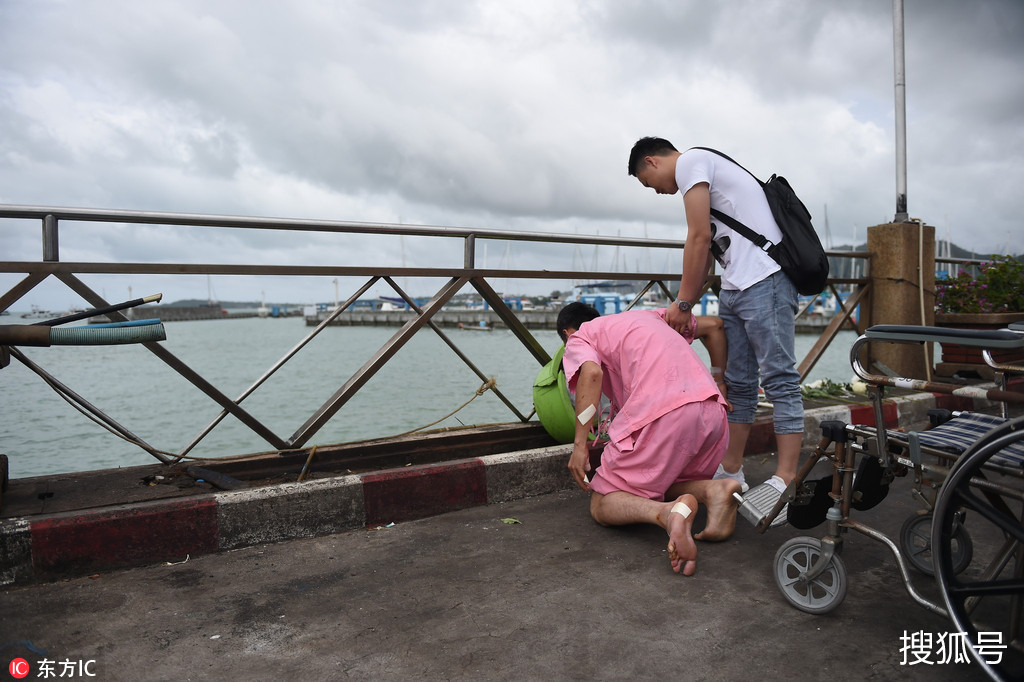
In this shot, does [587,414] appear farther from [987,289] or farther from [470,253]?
[987,289]

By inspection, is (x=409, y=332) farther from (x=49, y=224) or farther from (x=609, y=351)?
(x=49, y=224)

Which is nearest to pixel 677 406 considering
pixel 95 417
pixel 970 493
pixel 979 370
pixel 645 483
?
pixel 645 483

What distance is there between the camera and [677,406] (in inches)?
97.0

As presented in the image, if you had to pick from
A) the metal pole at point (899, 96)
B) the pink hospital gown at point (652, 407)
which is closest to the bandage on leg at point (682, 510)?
the pink hospital gown at point (652, 407)

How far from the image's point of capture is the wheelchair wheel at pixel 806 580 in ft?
6.31

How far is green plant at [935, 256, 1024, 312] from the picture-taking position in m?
5.76

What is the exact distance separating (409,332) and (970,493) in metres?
2.47

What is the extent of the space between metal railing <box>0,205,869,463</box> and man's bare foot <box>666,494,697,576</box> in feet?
5.46

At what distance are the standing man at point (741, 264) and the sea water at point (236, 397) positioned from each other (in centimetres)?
138

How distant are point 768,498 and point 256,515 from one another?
1.99 m

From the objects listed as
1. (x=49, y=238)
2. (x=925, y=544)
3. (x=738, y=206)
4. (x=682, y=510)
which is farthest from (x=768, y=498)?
(x=49, y=238)

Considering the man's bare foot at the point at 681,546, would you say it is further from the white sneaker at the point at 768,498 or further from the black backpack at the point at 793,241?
the black backpack at the point at 793,241

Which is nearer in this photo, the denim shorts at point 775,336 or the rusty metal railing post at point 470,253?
the denim shorts at point 775,336

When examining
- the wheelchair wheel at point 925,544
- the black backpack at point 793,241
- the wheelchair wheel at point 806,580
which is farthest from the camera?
the black backpack at point 793,241
